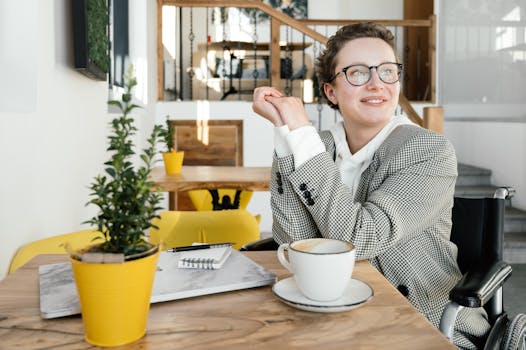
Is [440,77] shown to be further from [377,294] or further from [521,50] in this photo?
[377,294]

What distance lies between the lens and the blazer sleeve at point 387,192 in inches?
43.0

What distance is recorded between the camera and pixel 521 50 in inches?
189

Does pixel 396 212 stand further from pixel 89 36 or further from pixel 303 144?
pixel 89 36

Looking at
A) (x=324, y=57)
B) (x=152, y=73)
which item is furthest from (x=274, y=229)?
(x=152, y=73)

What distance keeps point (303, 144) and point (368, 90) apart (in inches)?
13.2

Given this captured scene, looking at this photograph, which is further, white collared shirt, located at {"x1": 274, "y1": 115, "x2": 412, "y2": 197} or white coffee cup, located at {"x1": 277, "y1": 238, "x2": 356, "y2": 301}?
white collared shirt, located at {"x1": 274, "y1": 115, "x2": 412, "y2": 197}

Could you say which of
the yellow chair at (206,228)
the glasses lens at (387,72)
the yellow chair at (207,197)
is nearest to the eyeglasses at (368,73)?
the glasses lens at (387,72)

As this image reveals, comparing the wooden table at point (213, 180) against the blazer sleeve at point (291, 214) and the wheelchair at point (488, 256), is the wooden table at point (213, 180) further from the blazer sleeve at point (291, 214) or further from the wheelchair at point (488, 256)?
the blazer sleeve at point (291, 214)

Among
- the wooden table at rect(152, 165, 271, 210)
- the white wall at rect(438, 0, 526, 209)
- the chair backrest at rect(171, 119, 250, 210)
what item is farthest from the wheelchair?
the chair backrest at rect(171, 119, 250, 210)

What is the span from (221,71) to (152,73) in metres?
3.37

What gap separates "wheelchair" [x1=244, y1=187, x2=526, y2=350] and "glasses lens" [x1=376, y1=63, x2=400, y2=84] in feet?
1.38

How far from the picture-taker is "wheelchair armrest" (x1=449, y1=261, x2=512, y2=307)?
1033 millimetres

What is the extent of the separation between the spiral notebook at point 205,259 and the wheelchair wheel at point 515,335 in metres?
0.63

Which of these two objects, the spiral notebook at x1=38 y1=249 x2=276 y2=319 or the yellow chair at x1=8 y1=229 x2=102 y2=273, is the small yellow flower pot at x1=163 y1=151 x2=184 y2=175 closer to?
the yellow chair at x1=8 y1=229 x2=102 y2=273
